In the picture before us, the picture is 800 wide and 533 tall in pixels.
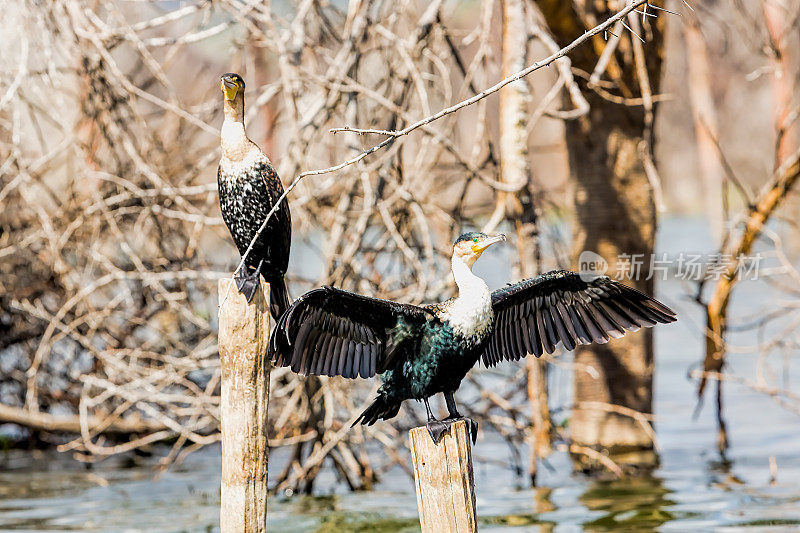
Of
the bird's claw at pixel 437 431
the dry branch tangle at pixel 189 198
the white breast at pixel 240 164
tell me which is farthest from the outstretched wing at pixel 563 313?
the dry branch tangle at pixel 189 198

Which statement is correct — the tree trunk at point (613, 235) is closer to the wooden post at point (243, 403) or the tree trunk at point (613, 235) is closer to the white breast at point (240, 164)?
the wooden post at point (243, 403)

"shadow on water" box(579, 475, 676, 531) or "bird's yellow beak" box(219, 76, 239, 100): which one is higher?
"bird's yellow beak" box(219, 76, 239, 100)

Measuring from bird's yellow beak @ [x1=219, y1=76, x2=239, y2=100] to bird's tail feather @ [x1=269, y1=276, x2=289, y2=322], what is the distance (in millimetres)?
724

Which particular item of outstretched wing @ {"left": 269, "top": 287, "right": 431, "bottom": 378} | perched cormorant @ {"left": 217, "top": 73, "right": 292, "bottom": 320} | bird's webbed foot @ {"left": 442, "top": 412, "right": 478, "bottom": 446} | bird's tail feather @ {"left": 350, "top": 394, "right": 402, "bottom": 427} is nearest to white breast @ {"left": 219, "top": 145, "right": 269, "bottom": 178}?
perched cormorant @ {"left": 217, "top": 73, "right": 292, "bottom": 320}

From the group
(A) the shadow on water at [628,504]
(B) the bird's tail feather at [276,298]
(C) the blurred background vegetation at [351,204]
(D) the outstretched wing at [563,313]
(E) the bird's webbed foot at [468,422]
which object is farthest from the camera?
(C) the blurred background vegetation at [351,204]

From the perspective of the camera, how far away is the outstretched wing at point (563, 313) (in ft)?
13.0

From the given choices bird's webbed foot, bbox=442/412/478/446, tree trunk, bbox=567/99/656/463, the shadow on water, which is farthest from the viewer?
tree trunk, bbox=567/99/656/463

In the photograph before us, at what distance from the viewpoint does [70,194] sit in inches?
295

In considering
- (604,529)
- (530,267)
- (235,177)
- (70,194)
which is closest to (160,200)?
(70,194)

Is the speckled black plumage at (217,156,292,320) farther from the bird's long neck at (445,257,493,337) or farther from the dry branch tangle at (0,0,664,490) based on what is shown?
the dry branch tangle at (0,0,664,490)

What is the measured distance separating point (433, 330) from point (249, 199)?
876 millimetres

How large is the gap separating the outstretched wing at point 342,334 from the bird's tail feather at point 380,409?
0.42 ft

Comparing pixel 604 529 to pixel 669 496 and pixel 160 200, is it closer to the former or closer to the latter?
pixel 669 496

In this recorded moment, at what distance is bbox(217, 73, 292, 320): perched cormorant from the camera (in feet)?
13.4
